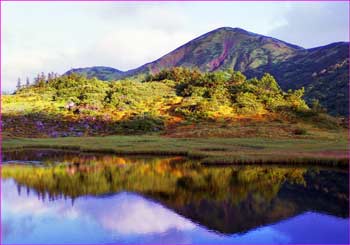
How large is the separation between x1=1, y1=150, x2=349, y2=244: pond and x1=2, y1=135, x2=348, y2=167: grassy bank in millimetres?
2126

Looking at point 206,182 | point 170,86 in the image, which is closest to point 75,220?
point 206,182

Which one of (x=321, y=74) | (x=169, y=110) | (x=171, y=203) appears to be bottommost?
(x=171, y=203)

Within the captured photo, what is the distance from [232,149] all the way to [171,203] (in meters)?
22.3

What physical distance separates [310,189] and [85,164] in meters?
20.5

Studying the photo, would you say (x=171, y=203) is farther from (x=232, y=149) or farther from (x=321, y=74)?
(x=321, y=74)

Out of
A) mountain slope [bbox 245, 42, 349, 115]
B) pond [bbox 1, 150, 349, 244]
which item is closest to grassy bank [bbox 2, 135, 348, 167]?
pond [bbox 1, 150, 349, 244]

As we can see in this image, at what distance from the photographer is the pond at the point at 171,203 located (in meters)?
20.2

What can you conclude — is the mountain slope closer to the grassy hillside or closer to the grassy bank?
the grassy hillside

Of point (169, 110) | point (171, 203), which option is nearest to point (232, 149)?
point (171, 203)

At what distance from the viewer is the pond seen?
2022 centimetres

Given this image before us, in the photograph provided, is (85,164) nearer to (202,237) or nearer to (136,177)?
(136,177)

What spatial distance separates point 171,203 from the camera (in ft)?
85.6

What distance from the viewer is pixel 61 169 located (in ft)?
124

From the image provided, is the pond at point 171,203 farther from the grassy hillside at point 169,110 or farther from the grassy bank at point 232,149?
the grassy hillside at point 169,110
